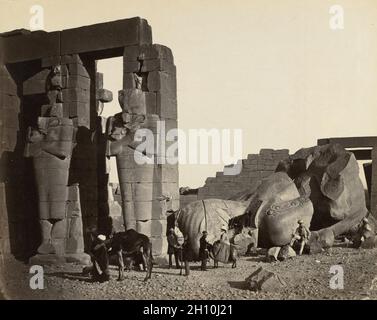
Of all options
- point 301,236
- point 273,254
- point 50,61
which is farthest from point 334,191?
point 50,61

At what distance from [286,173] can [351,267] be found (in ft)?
16.8

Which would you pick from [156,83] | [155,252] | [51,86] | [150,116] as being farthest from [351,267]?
[51,86]

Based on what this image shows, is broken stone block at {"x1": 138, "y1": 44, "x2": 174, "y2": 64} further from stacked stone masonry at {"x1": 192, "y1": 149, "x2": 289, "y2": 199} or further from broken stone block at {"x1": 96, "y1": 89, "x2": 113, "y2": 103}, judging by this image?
stacked stone masonry at {"x1": 192, "y1": 149, "x2": 289, "y2": 199}

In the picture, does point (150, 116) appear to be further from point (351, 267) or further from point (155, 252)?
point (351, 267)

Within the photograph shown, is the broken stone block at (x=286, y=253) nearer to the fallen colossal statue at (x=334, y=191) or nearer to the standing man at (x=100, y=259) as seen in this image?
the fallen colossal statue at (x=334, y=191)

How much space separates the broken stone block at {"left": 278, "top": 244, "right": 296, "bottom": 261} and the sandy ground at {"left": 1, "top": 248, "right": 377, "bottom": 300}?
15 cm

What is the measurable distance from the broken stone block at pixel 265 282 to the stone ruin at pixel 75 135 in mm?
3543

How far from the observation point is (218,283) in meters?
9.91

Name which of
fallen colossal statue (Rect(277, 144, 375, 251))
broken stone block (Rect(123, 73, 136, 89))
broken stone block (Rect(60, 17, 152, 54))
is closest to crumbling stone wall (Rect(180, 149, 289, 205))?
fallen colossal statue (Rect(277, 144, 375, 251))

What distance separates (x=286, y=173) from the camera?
15633 mm

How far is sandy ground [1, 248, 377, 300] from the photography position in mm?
9188

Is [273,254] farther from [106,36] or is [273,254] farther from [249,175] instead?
[249,175]

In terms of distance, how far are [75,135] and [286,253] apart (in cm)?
570

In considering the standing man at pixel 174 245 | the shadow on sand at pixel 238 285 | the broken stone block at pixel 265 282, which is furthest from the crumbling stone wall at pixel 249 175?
the broken stone block at pixel 265 282
